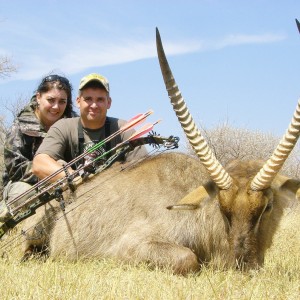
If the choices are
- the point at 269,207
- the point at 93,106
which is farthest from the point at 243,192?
the point at 93,106

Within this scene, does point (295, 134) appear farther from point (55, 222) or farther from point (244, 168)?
point (55, 222)

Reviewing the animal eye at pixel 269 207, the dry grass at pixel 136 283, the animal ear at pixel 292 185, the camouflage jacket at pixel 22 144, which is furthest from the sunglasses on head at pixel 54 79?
the animal eye at pixel 269 207

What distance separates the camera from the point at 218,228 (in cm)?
603

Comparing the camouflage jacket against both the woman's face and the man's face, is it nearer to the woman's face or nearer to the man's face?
the woman's face

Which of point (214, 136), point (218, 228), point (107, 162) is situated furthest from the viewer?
point (214, 136)

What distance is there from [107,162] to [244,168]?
1929mm

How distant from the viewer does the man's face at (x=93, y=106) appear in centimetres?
791

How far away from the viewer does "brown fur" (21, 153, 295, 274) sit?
536cm

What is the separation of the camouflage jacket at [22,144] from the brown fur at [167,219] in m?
1.29

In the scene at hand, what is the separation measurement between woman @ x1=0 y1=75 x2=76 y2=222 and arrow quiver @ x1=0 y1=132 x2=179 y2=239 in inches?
53.9

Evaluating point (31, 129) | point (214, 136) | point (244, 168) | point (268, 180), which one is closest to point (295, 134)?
point (268, 180)

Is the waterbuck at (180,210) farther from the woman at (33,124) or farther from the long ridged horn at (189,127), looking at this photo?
the woman at (33,124)

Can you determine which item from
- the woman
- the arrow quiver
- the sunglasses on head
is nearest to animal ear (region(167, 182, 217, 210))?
the arrow quiver

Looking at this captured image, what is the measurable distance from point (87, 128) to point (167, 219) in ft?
7.37
